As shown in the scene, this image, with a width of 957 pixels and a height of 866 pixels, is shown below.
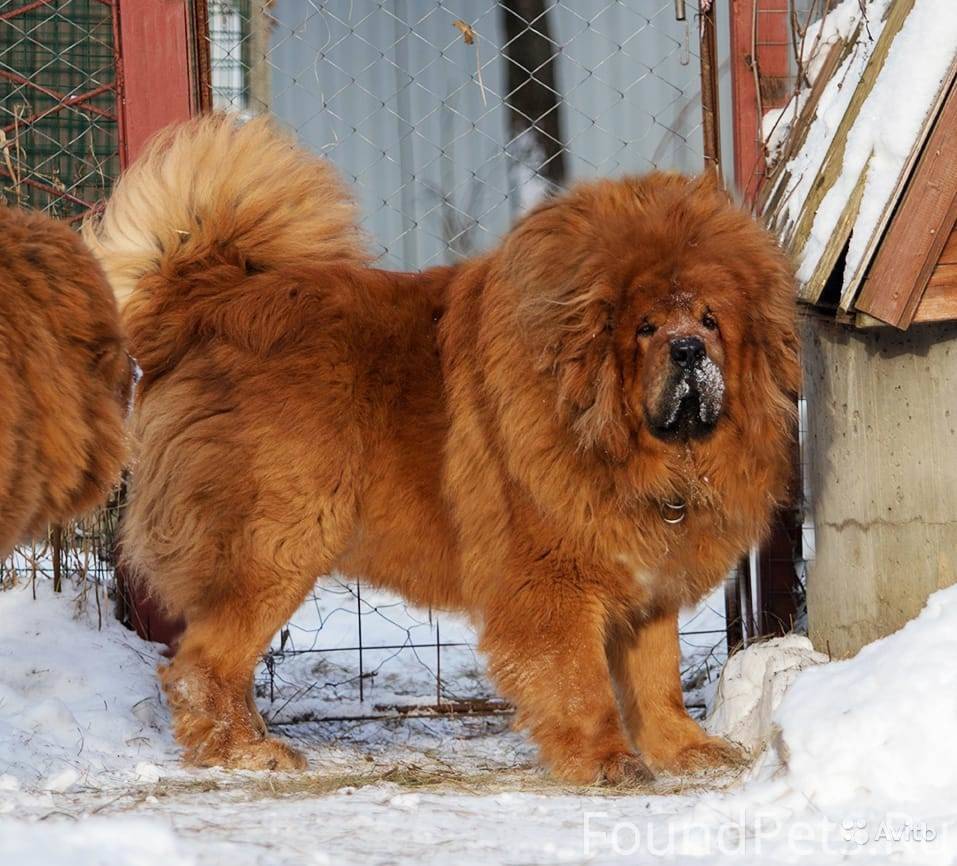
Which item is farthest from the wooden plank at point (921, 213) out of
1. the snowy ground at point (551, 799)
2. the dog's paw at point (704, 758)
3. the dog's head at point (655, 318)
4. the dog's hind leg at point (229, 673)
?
the dog's hind leg at point (229, 673)

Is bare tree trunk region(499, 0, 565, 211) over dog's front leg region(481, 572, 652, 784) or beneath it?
over

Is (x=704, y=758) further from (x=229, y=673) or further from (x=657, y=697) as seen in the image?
(x=229, y=673)

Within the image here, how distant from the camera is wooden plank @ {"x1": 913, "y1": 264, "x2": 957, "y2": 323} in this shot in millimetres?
3605

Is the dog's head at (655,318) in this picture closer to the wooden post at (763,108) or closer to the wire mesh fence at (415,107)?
the wooden post at (763,108)

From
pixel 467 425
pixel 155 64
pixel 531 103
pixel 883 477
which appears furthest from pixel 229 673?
pixel 531 103

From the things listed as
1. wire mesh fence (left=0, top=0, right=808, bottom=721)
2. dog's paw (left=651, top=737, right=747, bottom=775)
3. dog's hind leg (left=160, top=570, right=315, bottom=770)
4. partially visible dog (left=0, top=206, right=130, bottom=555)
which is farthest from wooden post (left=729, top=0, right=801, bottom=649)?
partially visible dog (left=0, top=206, right=130, bottom=555)

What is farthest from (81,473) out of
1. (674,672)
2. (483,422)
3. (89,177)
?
(89,177)

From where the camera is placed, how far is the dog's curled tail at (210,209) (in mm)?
4285

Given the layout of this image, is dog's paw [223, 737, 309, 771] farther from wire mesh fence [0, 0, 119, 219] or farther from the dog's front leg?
wire mesh fence [0, 0, 119, 219]

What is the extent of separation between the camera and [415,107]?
17.8ft

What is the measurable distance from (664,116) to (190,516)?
261cm

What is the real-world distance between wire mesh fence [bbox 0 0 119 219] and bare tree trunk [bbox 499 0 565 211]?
5.36 ft

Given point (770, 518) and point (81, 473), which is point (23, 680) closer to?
point (81, 473)

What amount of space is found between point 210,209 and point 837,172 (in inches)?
79.6
